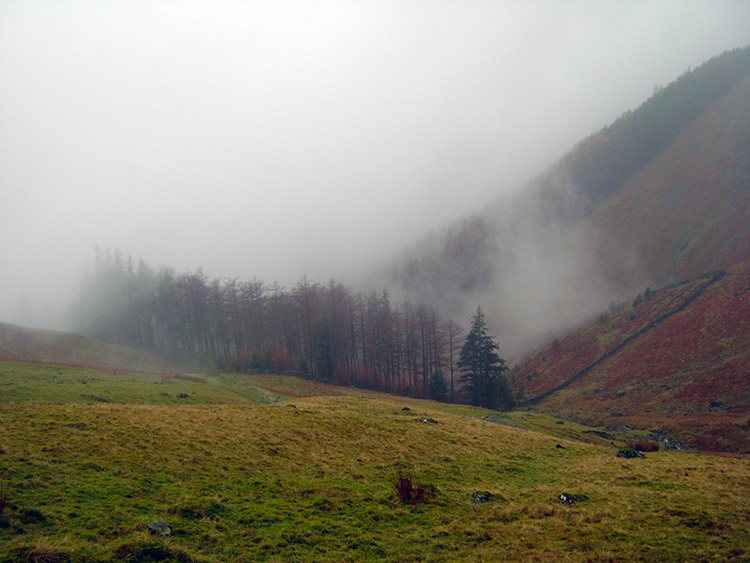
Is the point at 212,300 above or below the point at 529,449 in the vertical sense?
above

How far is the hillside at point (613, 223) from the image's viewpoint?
104 meters

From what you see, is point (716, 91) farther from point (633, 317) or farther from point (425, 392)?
point (425, 392)

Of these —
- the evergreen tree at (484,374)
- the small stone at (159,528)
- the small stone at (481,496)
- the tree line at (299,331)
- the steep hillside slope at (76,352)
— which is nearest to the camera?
the small stone at (159,528)

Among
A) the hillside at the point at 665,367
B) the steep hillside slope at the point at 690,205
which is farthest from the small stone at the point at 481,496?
the steep hillside slope at the point at 690,205

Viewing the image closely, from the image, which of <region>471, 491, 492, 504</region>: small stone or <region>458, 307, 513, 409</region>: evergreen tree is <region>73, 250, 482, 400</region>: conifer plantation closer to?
<region>458, 307, 513, 409</region>: evergreen tree

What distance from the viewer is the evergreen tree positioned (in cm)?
5950

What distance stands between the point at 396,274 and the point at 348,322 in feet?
320

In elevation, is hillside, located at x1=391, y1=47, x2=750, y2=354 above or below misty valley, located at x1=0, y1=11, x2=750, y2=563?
above

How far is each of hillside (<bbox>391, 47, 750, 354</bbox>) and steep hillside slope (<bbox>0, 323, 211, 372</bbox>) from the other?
8243 cm

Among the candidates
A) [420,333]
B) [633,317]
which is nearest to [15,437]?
[420,333]

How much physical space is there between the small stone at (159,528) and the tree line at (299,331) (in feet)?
185

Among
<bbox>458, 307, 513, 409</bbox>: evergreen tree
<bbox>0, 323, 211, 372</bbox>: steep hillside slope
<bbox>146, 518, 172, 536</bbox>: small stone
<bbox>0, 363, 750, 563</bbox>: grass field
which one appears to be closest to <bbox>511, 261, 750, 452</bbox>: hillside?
<bbox>458, 307, 513, 409</bbox>: evergreen tree

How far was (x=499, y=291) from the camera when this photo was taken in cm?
12925

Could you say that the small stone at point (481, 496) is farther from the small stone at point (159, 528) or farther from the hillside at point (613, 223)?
the hillside at point (613, 223)
